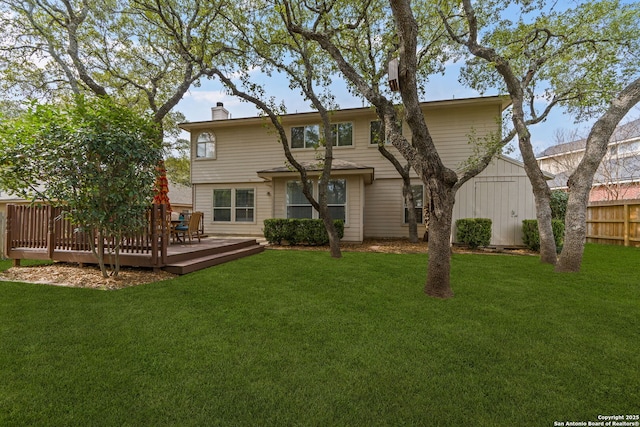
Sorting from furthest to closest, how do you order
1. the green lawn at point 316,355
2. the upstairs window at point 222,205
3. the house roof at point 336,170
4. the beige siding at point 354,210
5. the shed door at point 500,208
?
the upstairs window at point 222,205, the beige siding at point 354,210, the house roof at point 336,170, the shed door at point 500,208, the green lawn at point 316,355

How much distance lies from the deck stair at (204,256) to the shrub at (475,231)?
22.4 ft

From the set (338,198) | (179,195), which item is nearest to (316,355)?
(338,198)

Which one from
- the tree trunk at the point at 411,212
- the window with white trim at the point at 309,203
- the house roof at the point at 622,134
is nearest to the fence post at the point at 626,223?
the tree trunk at the point at 411,212

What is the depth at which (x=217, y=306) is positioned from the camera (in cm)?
379

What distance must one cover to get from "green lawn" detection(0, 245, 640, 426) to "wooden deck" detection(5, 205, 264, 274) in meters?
1.12

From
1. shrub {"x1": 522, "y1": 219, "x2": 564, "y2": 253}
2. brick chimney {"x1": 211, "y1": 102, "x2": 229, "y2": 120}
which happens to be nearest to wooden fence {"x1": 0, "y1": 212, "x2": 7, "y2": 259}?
brick chimney {"x1": 211, "y1": 102, "x2": 229, "y2": 120}

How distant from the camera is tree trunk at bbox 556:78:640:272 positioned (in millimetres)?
5391

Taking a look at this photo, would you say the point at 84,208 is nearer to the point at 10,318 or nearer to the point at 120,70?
the point at 10,318

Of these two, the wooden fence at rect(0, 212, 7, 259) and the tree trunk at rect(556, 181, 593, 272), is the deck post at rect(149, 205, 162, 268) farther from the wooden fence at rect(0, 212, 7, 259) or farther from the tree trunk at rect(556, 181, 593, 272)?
the tree trunk at rect(556, 181, 593, 272)

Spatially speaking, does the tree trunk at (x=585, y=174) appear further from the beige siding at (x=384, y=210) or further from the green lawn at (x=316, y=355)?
the beige siding at (x=384, y=210)

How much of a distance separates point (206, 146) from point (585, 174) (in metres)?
14.1

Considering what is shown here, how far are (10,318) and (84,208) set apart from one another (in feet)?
6.43

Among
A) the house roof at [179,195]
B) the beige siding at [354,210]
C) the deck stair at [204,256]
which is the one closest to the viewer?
the deck stair at [204,256]

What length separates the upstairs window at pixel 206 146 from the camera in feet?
44.8
